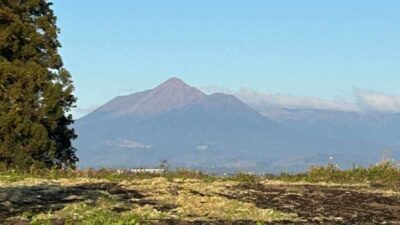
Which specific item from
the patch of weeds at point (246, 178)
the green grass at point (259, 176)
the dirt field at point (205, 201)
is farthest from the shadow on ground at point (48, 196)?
the patch of weeds at point (246, 178)

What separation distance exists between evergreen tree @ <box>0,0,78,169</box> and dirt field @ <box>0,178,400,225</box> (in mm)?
14787

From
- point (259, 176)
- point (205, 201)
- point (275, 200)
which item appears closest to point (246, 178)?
point (259, 176)

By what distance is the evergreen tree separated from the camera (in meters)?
39.0

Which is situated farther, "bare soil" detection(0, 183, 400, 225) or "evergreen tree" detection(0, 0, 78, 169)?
"evergreen tree" detection(0, 0, 78, 169)

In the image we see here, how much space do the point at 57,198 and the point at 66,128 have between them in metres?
23.1

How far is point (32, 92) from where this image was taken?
4056cm

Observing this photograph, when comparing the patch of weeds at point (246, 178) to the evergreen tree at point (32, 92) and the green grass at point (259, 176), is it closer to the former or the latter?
the green grass at point (259, 176)

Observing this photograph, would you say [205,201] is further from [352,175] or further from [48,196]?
[352,175]

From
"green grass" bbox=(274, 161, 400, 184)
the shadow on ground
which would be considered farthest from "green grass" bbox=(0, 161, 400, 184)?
the shadow on ground

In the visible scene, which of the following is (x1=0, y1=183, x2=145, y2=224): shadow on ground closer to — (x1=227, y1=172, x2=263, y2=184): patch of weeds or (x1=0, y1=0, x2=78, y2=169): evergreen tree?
(x1=227, y1=172, x2=263, y2=184): patch of weeds

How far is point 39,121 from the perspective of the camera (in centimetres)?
4047

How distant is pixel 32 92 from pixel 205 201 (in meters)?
22.6

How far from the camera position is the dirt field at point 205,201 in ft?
57.1

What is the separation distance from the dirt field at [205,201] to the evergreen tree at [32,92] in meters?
14.8
